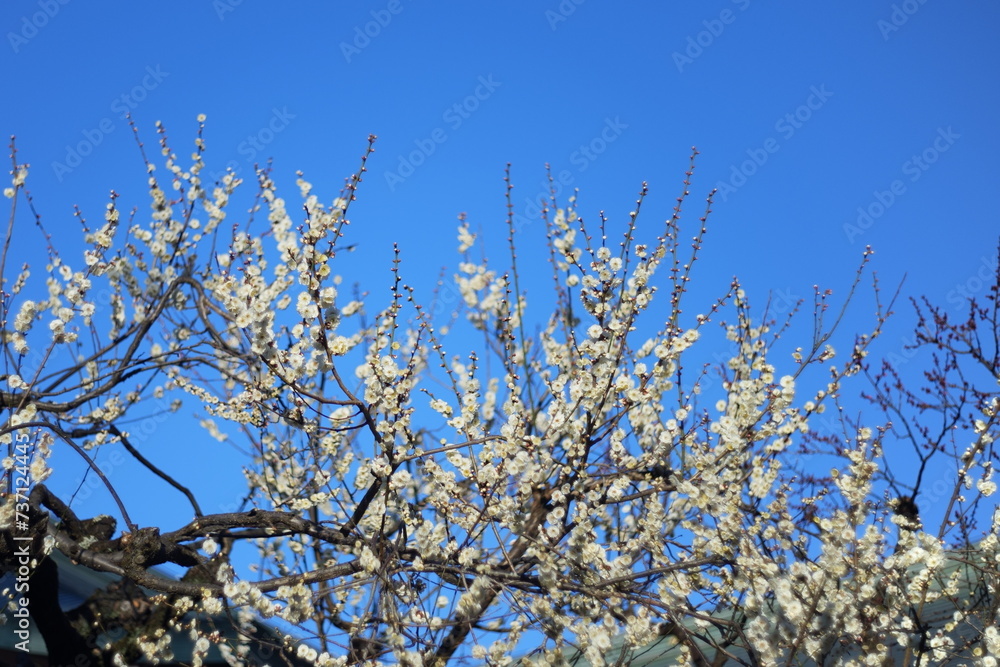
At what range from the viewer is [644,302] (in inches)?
183

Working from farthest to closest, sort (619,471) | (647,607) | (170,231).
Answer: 1. (170,231)
2. (619,471)
3. (647,607)

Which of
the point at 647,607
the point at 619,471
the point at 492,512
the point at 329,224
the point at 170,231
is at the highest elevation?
the point at 170,231

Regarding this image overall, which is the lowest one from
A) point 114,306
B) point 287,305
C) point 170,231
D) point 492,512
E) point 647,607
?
point 647,607

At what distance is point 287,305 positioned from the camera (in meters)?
5.66

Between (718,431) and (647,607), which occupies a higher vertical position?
(718,431)

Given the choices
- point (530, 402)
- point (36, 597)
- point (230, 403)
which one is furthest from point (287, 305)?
point (36, 597)

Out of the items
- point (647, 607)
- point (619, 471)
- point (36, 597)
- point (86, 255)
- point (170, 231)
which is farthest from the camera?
point (170, 231)

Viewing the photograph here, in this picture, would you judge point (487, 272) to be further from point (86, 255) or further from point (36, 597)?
point (36, 597)

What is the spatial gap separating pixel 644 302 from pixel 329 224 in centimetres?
181

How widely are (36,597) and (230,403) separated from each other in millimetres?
1595

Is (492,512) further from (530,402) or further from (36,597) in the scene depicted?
(36,597)

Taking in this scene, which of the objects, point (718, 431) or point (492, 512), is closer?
point (492, 512)

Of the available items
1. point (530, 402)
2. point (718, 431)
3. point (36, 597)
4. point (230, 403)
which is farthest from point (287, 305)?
point (718, 431)

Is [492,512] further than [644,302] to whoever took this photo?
No
